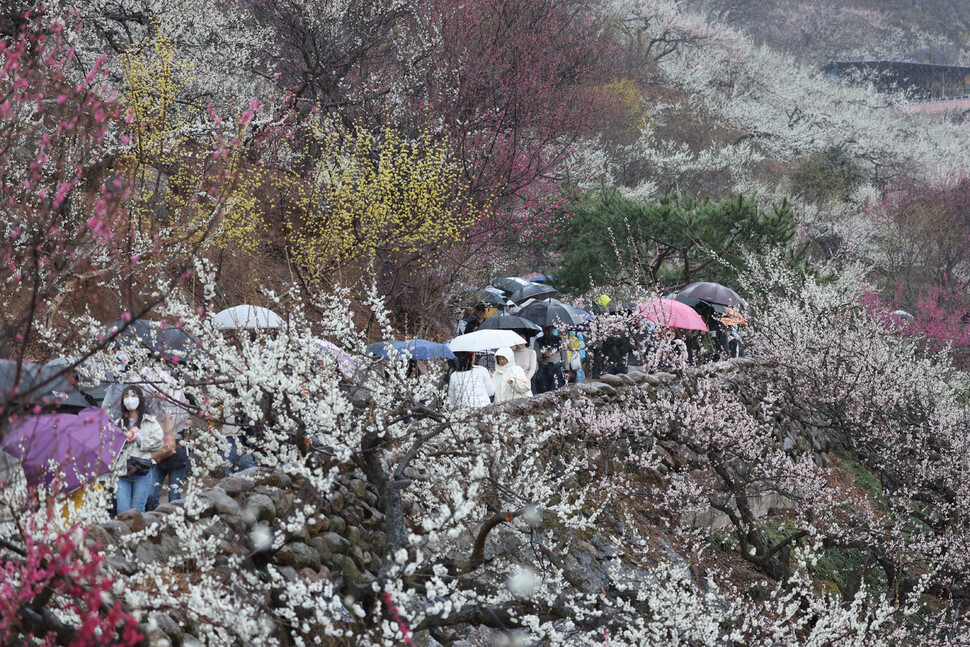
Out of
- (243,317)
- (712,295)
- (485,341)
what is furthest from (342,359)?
(712,295)

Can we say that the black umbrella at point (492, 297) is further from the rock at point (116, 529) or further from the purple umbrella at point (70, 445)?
the rock at point (116, 529)

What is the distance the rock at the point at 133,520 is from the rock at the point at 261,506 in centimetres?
73

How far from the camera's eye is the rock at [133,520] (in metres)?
4.18

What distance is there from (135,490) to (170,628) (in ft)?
7.58

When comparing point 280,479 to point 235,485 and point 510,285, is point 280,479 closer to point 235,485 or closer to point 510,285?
point 235,485

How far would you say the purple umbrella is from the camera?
14.4ft

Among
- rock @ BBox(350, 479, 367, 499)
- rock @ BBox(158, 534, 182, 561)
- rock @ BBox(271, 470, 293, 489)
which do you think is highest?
rock @ BBox(271, 470, 293, 489)

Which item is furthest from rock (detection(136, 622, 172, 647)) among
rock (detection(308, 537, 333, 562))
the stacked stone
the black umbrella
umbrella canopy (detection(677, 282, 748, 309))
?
the black umbrella

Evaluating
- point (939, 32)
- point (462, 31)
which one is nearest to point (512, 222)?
point (462, 31)

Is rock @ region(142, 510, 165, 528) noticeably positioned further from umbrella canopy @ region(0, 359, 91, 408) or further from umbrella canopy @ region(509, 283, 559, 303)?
umbrella canopy @ region(509, 283, 559, 303)

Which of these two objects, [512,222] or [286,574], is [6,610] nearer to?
[286,574]

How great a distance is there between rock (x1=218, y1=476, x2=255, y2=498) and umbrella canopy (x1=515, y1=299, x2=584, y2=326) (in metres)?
6.88

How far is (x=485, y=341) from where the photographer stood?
9.01m

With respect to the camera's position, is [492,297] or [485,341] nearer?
[485,341]
